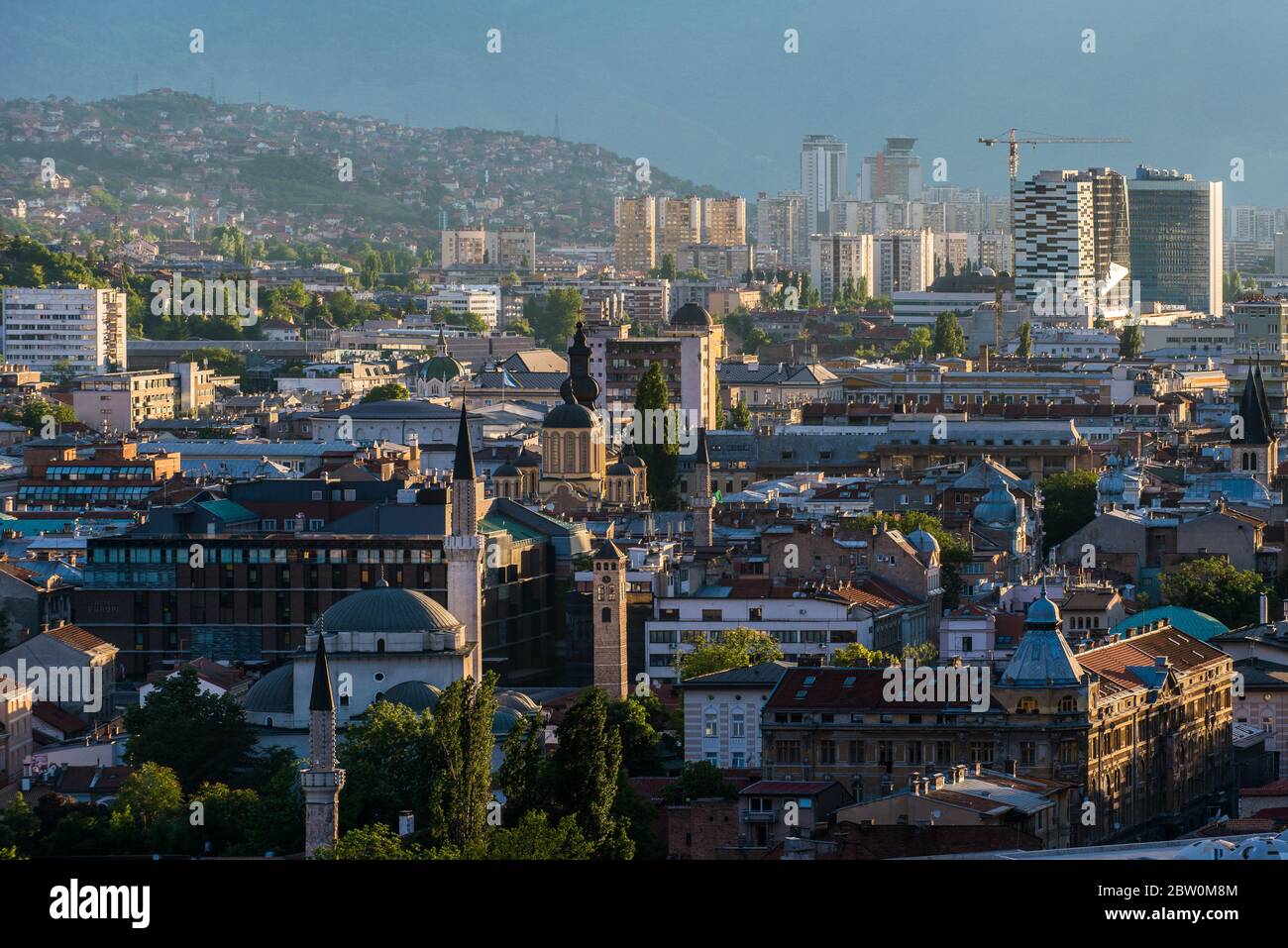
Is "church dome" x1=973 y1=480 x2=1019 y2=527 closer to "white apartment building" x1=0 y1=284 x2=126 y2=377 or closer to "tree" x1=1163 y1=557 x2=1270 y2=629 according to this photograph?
"tree" x1=1163 y1=557 x2=1270 y2=629

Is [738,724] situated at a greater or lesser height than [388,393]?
lesser

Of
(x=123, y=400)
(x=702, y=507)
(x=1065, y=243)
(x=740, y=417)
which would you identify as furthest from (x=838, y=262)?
(x=702, y=507)

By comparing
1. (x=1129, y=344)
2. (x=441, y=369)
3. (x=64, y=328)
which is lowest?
(x=441, y=369)

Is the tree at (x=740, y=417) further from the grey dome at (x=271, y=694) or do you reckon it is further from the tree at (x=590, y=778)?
the tree at (x=590, y=778)

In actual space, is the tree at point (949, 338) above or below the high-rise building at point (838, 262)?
below

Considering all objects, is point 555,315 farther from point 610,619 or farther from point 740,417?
point 610,619

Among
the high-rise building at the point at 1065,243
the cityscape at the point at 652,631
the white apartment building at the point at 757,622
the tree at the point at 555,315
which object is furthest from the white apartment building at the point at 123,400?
the high-rise building at the point at 1065,243

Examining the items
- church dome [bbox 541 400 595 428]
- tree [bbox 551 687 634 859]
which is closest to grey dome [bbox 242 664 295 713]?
tree [bbox 551 687 634 859]
